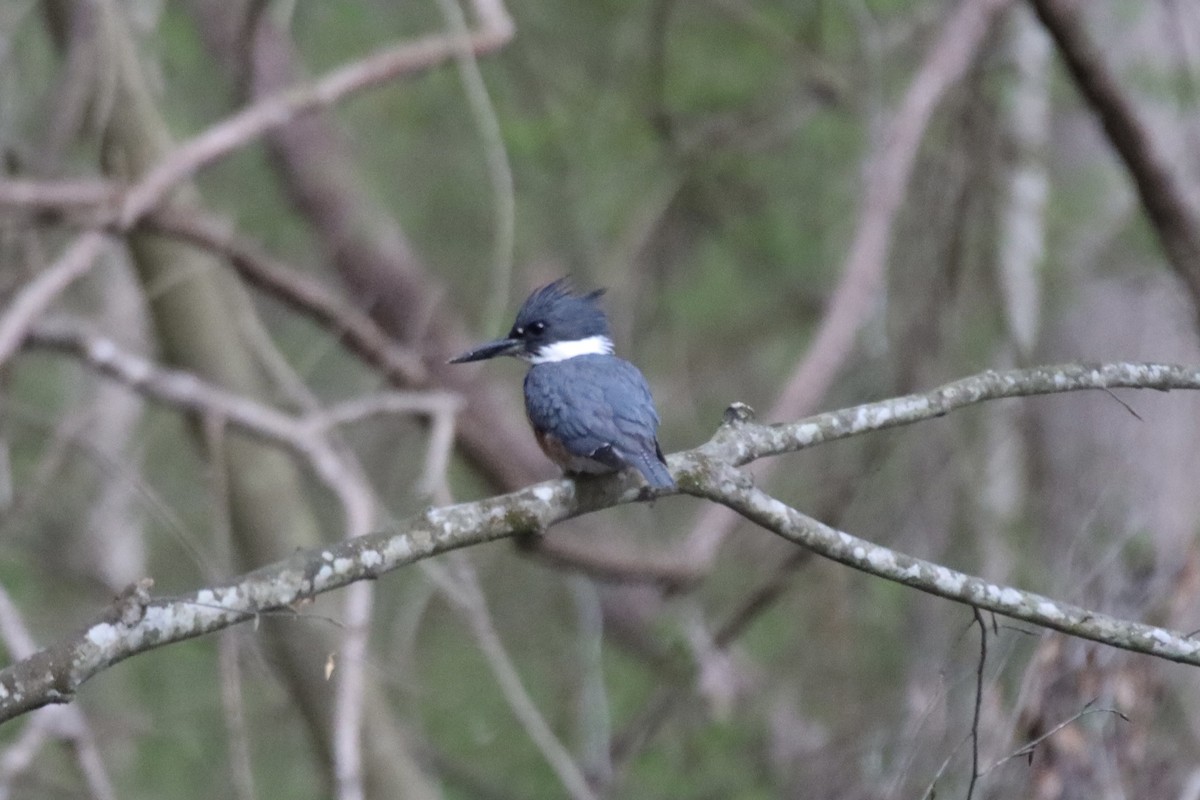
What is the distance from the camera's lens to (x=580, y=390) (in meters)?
3.50

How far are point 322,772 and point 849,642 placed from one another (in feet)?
6.81

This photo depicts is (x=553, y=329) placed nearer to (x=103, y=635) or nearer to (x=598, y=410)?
(x=598, y=410)

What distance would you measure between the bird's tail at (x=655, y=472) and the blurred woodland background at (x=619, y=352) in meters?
0.80

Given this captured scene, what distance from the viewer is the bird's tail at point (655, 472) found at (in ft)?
8.71

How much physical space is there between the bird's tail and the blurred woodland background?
80cm

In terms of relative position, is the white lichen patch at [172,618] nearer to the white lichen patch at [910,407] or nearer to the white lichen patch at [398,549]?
the white lichen patch at [398,549]

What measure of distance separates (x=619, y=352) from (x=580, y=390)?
2.87 metres

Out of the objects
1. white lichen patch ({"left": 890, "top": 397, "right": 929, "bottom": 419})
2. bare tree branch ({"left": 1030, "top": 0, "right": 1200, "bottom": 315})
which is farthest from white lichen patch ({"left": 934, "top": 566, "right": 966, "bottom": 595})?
bare tree branch ({"left": 1030, "top": 0, "right": 1200, "bottom": 315})

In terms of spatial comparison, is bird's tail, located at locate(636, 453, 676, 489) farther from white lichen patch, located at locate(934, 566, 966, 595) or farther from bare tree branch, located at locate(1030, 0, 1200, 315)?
bare tree branch, located at locate(1030, 0, 1200, 315)

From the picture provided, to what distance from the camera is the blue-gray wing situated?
3033 millimetres

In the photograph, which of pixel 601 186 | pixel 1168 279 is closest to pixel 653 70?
pixel 601 186

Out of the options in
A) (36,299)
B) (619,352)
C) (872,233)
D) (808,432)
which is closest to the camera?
(808,432)

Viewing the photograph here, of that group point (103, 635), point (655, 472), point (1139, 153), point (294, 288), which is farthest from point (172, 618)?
point (1139, 153)

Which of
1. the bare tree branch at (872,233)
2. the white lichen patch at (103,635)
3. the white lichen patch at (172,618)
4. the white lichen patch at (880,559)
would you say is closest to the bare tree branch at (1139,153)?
the bare tree branch at (872,233)
